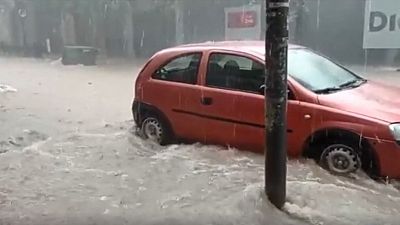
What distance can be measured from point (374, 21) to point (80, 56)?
13371 millimetres

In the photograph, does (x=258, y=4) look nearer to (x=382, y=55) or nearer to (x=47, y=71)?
(x=382, y=55)

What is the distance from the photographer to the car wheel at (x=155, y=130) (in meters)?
7.27

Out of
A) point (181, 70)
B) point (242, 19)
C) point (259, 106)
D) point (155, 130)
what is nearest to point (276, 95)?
point (259, 106)

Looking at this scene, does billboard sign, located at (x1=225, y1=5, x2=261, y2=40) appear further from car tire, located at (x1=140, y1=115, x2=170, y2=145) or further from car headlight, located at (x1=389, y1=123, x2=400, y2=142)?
car headlight, located at (x1=389, y1=123, x2=400, y2=142)

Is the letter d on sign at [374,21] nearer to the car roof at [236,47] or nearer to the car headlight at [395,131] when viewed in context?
the car roof at [236,47]

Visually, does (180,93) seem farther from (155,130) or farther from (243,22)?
(243,22)

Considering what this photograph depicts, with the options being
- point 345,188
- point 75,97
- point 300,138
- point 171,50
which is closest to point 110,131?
point 171,50

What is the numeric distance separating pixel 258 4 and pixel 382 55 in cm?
507

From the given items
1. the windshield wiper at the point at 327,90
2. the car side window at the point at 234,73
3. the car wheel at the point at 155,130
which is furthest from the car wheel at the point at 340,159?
the car wheel at the point at 155,130

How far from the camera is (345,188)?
5.29m

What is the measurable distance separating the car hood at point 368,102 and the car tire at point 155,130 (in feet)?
7.69

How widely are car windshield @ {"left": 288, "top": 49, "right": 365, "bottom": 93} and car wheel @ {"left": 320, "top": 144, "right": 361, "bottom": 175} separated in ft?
Result: 2.45

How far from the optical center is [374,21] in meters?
17.3

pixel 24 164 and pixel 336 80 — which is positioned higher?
pixel 336 80
